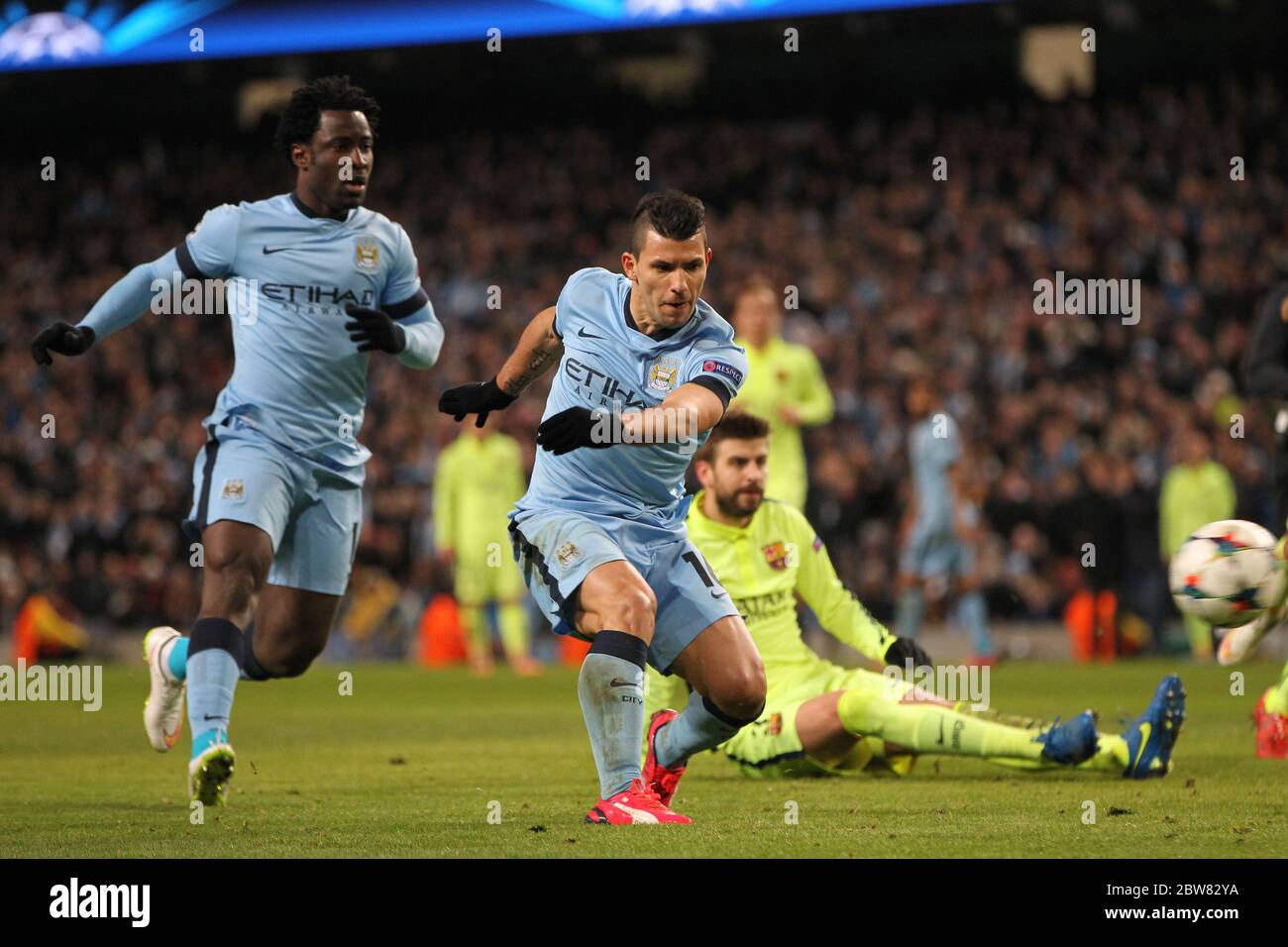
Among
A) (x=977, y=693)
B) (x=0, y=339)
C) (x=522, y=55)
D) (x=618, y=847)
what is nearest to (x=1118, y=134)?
(x=522, y=55)

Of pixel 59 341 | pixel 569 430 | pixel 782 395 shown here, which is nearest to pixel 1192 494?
pixel 782 395

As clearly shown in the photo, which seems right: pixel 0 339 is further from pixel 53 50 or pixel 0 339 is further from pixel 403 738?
pixel 403 738

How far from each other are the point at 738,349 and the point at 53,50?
20249 millimetres

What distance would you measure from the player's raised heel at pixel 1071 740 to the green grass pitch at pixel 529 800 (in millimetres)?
110

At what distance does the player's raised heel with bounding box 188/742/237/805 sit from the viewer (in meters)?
5.87

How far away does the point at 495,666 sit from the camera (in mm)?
Answer: 17188

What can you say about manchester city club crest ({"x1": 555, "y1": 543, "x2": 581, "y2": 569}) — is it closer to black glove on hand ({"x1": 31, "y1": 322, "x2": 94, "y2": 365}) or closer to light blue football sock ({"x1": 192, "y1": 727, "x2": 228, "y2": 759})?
light blue football sock ({"x1": 192, "y1": 727, "x2": 228, "y2": 759})

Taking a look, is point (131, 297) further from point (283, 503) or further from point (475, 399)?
point (475, 399)

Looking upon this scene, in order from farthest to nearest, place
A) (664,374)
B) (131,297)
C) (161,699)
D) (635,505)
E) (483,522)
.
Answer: (483,522) < (161,699) < (131,297) < (635,505) < (664,374)

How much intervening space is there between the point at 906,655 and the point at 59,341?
3.29m

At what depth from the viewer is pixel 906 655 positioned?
252 inches

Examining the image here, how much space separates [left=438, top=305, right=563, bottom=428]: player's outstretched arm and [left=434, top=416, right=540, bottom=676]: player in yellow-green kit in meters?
9.64

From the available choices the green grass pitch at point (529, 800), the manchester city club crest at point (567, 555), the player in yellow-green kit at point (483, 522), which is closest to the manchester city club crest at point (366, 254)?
the manchester city club crest at point (567, 555)

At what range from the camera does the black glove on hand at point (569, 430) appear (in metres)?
5.03
